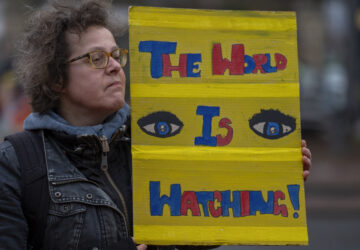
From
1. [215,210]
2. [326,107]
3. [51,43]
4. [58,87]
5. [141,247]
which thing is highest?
[326,107]

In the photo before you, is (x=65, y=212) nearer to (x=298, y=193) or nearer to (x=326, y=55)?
(x=298, y=193)

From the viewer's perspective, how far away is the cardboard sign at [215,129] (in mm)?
2158

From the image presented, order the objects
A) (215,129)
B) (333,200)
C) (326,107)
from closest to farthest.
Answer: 1. (215,129)
2. (333,200)
3. (326,107)

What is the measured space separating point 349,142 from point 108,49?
39.0 feet

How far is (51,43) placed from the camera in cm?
218

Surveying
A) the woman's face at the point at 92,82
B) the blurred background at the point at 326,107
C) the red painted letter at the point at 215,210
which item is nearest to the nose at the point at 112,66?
the woman's face at the point at 92,82

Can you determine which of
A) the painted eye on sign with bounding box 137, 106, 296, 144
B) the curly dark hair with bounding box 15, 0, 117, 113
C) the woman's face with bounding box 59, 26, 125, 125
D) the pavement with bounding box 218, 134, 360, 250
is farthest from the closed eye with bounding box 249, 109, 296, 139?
the pavement with bounding box 218, 134, 360, 250

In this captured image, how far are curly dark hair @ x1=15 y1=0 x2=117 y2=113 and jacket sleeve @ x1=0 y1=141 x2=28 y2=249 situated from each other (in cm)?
31

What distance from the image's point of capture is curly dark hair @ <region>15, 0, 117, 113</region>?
2.18 meters

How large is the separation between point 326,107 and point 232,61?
13091 millimetres

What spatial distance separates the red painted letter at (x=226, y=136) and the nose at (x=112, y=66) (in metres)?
0.42

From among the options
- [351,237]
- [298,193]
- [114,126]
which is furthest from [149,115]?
[351,237]

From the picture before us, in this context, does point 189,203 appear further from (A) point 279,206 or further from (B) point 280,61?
(B) point 280,61

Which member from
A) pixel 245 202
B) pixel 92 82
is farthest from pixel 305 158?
pixel 92 82
